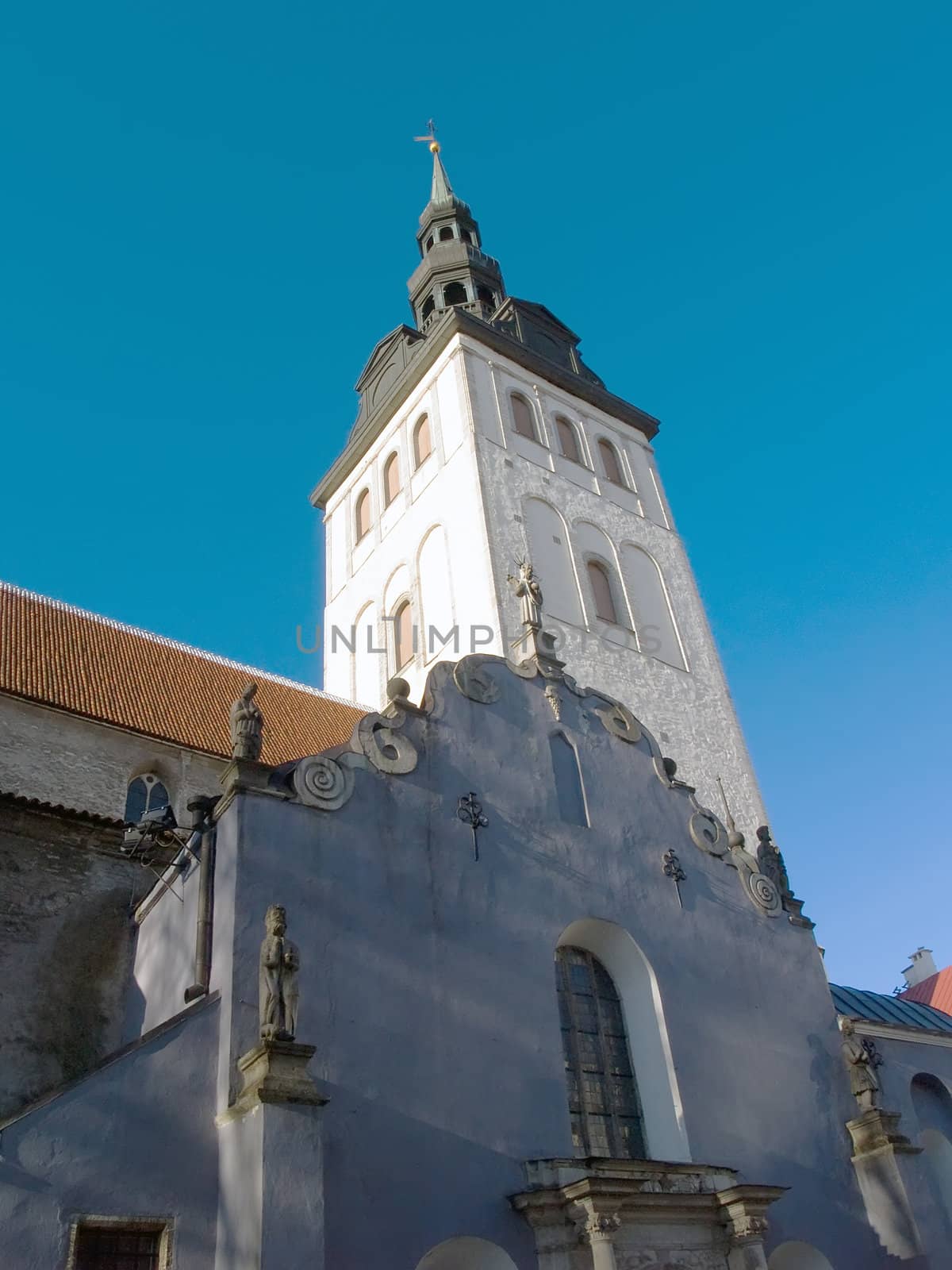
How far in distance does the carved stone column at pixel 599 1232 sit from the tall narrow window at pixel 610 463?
65.5 ft

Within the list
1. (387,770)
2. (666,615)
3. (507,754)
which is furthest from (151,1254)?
(666,615)

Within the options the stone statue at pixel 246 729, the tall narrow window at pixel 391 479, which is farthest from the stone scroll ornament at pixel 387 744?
the tall narrow window at pixel 391 479

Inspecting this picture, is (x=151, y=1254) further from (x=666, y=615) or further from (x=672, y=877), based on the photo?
(x=666, y=615)

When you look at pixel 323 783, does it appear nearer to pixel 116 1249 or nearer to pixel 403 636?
pixel 116 1249

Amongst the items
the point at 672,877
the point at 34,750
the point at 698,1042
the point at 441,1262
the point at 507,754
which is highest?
the point at 34,750

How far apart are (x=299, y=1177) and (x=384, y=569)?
1873 cm

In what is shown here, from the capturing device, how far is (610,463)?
91.7ft

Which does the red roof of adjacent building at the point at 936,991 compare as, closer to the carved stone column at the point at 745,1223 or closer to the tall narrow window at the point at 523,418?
the tall narrow window at the point at 523,418

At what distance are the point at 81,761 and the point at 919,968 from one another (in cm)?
2485

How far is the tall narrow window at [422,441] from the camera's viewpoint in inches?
1043

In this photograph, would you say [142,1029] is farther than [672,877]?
No

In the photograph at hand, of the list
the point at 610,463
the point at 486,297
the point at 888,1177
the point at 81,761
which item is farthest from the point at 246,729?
the point at 486,297

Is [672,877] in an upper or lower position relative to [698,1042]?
upper

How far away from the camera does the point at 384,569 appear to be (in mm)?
25797
